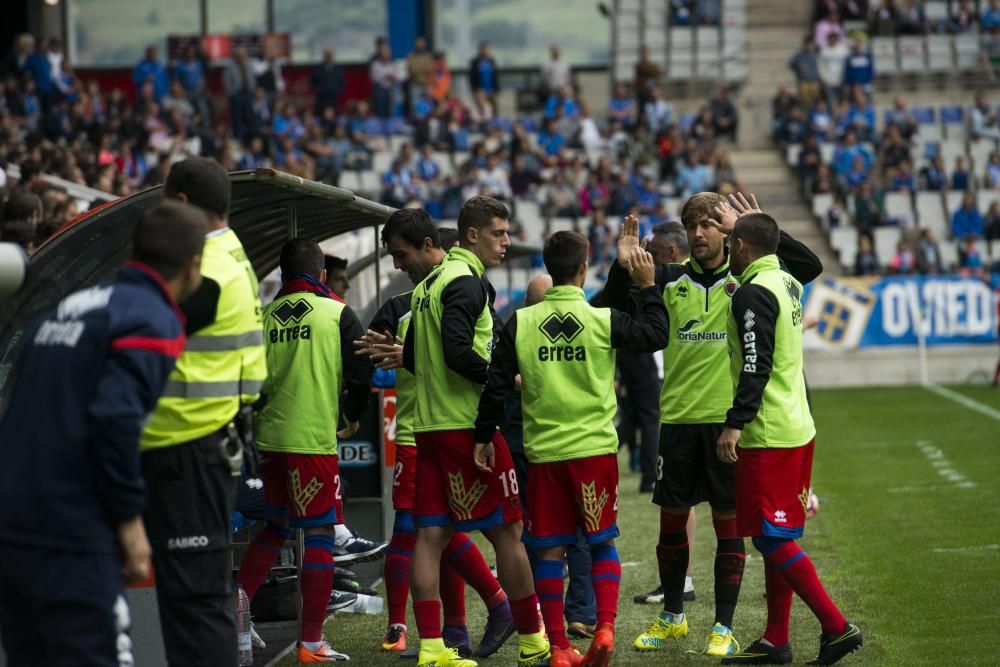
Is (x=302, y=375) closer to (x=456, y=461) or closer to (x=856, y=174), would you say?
(x=456, y=461)

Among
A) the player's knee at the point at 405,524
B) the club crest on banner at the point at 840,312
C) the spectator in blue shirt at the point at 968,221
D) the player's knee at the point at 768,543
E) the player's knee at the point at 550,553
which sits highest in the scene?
the player's knee at the point at 768,543

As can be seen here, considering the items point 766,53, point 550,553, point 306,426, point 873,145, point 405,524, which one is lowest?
point 405,524

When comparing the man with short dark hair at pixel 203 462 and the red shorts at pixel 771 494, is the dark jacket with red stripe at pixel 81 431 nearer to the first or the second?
the man with short dark hair at pixel 203 462

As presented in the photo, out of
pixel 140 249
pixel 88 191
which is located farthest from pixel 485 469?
pixel 88 191

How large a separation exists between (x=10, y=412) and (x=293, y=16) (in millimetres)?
34947

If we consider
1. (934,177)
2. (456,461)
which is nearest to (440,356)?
(456,461)

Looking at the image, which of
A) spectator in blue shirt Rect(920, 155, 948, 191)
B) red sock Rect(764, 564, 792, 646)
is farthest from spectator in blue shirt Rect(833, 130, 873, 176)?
red sock Rect(764, 564, 792, 646)

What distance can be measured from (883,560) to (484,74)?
87.0ft

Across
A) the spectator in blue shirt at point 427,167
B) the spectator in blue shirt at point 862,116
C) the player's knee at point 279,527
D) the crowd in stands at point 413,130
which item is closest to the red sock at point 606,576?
the player's knee at point 279,527

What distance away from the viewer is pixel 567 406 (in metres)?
Answer: 6.88

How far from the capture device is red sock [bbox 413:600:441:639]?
7.08 meters

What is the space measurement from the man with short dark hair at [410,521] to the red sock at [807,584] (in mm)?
1570

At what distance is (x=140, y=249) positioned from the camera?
4.79m

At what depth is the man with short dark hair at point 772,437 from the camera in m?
6.76
